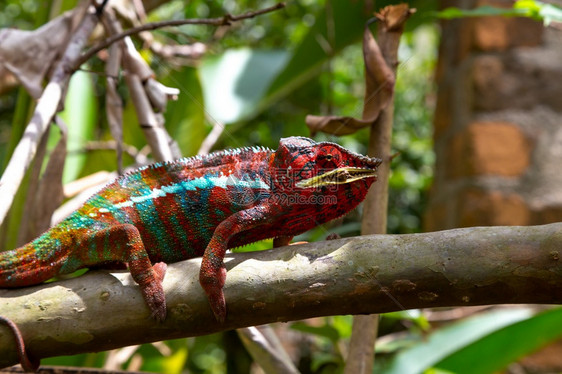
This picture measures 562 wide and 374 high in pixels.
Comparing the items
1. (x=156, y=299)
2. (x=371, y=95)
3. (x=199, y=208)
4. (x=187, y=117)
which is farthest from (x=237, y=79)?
(x=156, y=299)

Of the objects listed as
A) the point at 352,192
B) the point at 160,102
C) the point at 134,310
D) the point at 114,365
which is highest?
the point at 160,102

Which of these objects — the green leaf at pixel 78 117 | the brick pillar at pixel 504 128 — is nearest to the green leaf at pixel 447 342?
the brick pillar at pixel 504 128

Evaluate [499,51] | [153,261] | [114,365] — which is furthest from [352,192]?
[499,51]

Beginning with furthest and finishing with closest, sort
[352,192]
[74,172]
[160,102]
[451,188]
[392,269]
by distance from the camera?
1. [451,188]
2. [74,172]
3. [160,102]
4. [352,192]
5. [392,269]

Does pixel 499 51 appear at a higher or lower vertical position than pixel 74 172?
higher

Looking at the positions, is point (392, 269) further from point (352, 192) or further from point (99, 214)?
point (99, 214)

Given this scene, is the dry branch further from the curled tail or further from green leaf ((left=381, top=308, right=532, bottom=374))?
green leaf ((left=381, top=308, right=532, bottom=374))

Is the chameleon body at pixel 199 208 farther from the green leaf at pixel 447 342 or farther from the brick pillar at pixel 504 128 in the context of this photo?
the brick pillar at pixel 504 128
